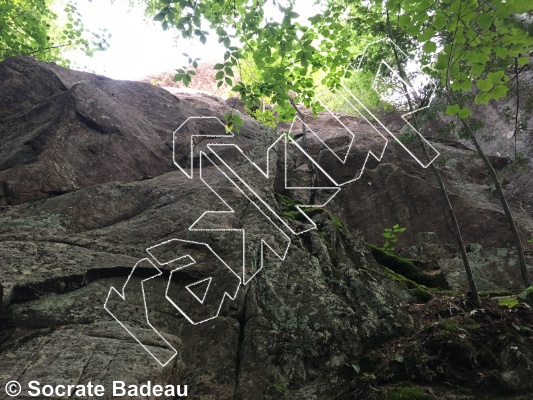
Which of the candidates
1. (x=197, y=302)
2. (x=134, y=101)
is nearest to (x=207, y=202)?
(x=197, y=302)

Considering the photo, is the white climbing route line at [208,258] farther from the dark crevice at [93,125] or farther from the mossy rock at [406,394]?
the mossy rock at [406,394]

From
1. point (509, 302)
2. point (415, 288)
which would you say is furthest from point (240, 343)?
point (509, 302)

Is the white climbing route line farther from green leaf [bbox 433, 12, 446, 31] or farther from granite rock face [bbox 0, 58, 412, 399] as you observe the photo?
green leaf [bbox 433, 12, 446, 31]

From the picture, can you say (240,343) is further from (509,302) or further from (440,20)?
(440,20)

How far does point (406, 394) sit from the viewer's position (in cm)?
381

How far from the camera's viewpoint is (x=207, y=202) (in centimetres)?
679

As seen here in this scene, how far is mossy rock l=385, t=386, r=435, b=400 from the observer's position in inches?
148

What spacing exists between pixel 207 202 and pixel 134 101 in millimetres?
5163

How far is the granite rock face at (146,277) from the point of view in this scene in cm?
392

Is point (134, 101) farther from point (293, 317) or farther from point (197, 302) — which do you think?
point (293, 317)

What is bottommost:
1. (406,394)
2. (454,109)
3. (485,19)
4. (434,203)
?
(406,394)

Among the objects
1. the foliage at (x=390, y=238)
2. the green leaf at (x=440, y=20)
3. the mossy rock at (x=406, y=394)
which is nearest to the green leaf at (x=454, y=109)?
the green leaf at (x=440, y=20)

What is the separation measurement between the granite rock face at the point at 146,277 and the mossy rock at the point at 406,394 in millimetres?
701

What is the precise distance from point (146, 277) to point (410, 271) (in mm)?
5037
